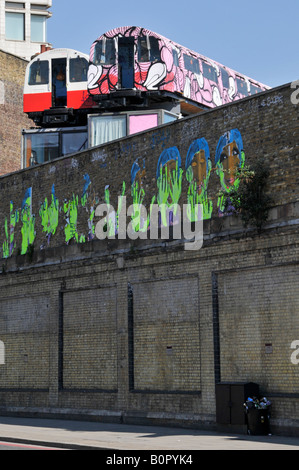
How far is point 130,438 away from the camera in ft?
57.1

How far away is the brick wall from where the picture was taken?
41656 mm

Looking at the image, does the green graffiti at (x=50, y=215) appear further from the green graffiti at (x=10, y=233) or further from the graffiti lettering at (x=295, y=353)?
the graffiti lettering at (x=295, y=353)

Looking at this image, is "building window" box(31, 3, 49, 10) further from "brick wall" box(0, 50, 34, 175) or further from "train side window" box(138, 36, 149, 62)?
"train side window" box(138, 36, 149, 62)

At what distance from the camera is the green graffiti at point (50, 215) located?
2605cm

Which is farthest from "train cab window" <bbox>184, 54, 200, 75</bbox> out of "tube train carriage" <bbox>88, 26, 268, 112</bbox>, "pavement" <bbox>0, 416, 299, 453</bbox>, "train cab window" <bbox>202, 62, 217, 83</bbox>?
"pavement" <bbox>0, 416, 299, 453</bbox>

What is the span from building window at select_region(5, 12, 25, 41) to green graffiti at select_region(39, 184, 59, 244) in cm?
6390

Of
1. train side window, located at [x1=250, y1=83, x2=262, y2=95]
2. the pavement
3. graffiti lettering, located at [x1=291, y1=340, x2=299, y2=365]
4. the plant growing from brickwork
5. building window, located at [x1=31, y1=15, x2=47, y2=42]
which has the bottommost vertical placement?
the pavement

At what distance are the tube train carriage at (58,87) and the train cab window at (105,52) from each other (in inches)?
155

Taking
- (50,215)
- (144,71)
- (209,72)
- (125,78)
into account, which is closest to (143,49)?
(144,71)

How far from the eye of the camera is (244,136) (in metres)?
19.3

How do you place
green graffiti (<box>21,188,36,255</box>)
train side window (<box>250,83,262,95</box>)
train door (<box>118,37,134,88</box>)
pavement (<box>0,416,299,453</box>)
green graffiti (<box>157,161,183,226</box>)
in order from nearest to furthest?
pavement (<box>0,416,299,453</box>), green graffiti (<box>157,161,183,226</box>), green graffiti (<box>21,188,36,255</box>), train door (<box>118,37,134,88</box>), train side window (<box>250,83,262,95</box>)

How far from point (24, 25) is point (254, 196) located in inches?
3005
